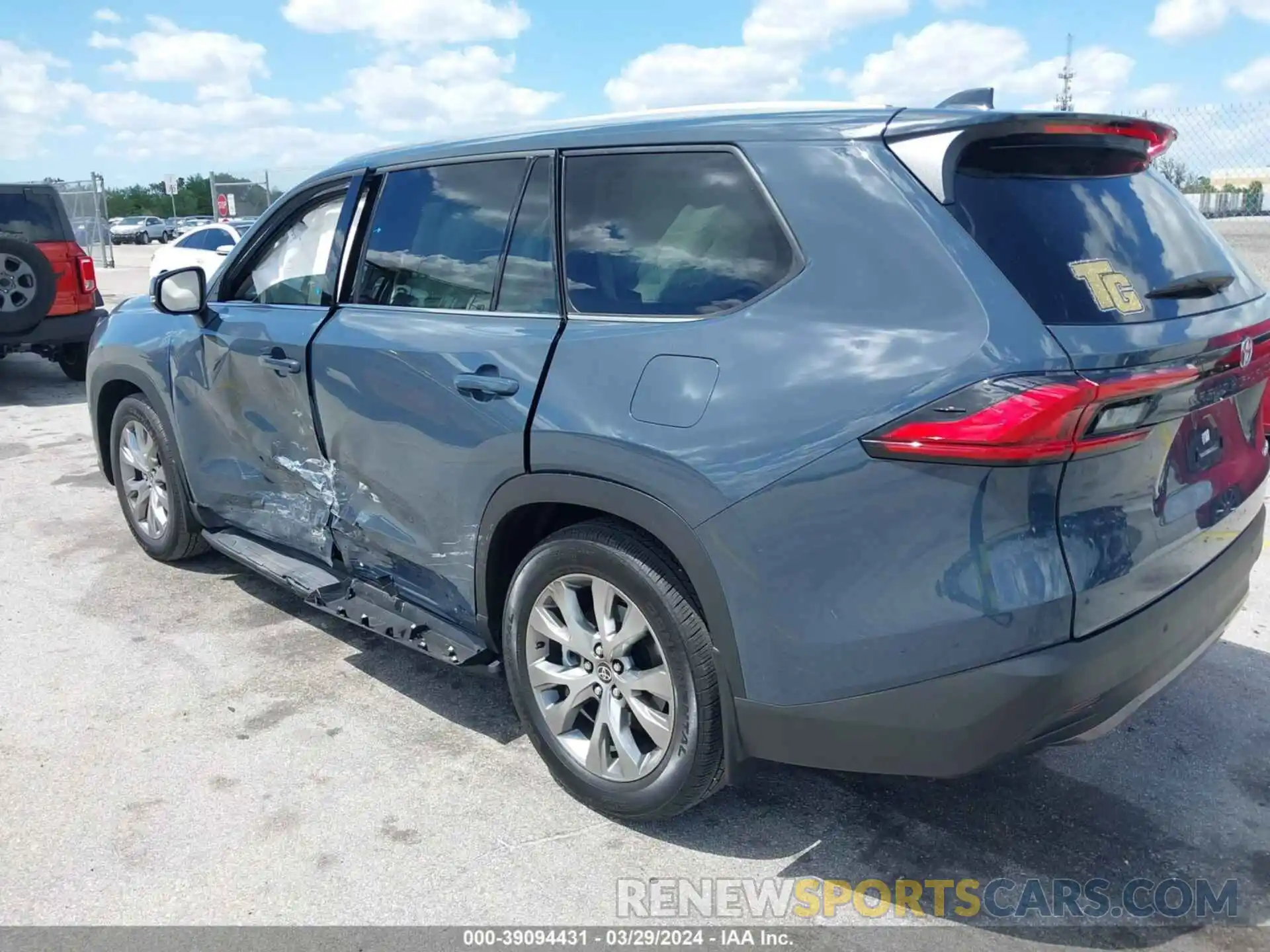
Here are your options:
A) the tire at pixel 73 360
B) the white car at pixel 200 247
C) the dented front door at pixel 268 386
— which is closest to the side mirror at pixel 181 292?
the dented front door at pixel 268 386

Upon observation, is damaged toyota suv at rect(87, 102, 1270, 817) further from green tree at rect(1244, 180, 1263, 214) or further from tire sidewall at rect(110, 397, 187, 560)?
green tree at rect(1244, 180, 1263, 214)

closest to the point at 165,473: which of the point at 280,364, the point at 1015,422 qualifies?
the point at 280,364

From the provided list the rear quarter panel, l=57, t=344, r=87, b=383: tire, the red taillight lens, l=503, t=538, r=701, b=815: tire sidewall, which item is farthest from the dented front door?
l=57, t=344, r=87, b=383: tire

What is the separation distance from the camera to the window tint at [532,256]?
3064 millimetres

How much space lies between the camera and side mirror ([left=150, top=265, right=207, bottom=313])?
4367 mm

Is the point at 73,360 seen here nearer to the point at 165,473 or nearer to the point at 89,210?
the point at 165,473

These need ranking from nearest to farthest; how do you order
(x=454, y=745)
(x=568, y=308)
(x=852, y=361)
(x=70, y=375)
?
1. (x=852, y=361)
2. (x=568, y=308)
3. (x=454, y=745)
4. (x=70, y=375)

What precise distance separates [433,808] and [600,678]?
0.68m

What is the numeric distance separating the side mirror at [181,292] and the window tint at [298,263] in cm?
14

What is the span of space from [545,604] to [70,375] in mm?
9677

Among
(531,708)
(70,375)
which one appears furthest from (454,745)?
(70,375)

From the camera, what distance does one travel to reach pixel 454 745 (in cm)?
348

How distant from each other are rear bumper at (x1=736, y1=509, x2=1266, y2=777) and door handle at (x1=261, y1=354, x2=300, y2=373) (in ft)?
7.14

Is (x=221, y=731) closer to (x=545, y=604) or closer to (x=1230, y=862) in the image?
(x=545, y=604)
